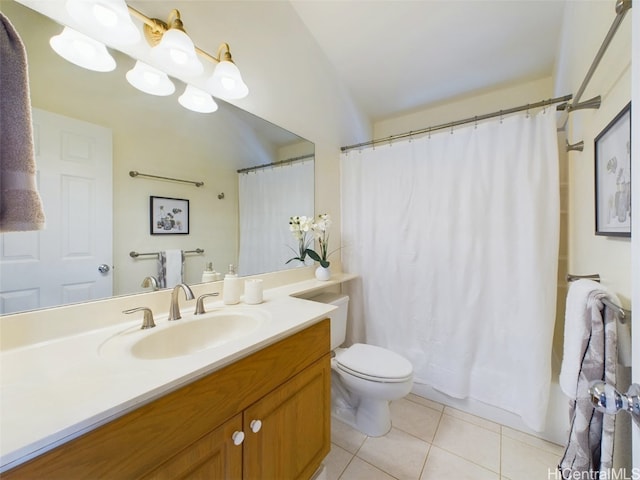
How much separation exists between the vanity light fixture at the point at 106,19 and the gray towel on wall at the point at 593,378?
68.4 inches

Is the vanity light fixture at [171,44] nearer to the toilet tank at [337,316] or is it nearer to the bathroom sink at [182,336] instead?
the bathroom sink at [182,336]

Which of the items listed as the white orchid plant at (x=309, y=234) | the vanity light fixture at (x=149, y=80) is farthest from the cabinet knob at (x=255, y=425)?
the vanity light fixture at (x=149, y=80)

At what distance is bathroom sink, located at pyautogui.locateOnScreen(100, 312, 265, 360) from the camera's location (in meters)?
0.77

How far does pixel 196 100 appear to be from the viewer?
116 centimetres

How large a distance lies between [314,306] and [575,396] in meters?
0.91

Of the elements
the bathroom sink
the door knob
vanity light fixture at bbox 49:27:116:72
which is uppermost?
vanity light fixture at bbox 49:27:116:72

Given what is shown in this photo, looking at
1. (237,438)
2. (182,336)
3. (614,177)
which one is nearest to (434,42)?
(614,177)

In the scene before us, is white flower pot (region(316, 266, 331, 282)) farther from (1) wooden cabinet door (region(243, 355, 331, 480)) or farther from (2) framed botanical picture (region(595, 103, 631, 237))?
(2) framed botanical picture (region(595, 103, 631, 237))

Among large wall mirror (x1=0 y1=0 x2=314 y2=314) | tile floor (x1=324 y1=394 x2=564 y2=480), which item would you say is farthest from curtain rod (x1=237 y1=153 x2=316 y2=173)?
tile floor (x1=324 y1=394 x2=564 y2=480)

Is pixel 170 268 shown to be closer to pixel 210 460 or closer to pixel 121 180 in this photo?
pixel 121 180

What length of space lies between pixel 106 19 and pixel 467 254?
204cm

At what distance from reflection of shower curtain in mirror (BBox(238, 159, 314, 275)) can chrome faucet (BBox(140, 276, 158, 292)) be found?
43 cm

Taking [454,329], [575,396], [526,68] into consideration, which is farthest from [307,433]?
[526,68]

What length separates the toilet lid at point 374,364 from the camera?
52.3 inches
